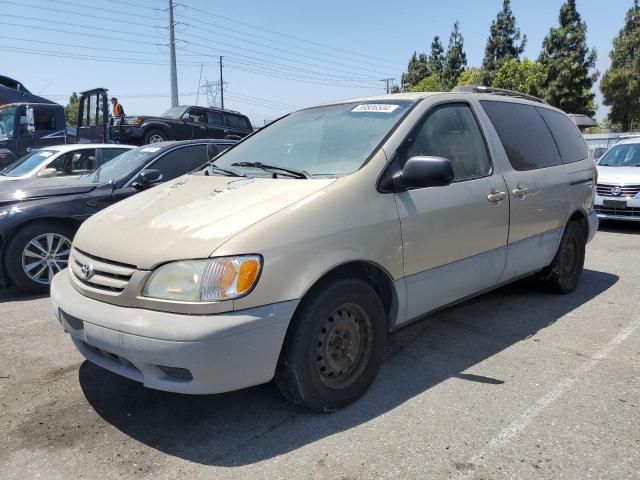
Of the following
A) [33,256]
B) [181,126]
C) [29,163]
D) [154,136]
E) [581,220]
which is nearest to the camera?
[581,220]

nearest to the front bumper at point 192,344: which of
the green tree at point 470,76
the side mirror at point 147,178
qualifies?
the side mirror at point 147,178

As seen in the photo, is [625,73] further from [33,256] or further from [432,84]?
[33,256]

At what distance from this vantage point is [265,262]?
8.48 ft

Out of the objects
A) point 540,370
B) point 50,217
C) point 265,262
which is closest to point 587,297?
point 540,370

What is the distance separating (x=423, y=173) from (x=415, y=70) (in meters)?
51.9

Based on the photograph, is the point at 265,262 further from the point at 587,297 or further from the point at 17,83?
the point at 17,83

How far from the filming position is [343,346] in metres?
3.00

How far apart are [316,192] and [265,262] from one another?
548mm

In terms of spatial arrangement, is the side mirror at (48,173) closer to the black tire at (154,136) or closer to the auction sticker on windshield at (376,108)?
the auction sticker on windshield at (376,108)

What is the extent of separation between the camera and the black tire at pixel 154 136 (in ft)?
49.2

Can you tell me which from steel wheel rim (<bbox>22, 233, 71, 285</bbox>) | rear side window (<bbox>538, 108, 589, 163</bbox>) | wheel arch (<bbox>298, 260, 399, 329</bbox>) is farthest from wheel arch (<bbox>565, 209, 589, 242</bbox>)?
steel wheel rim (<bbox>22, 233, 71, 285</bbox>)

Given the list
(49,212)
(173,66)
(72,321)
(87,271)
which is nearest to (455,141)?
(87,271)

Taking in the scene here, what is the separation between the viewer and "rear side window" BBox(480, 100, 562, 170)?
4234mm

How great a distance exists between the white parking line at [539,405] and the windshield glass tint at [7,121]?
14.1 m
